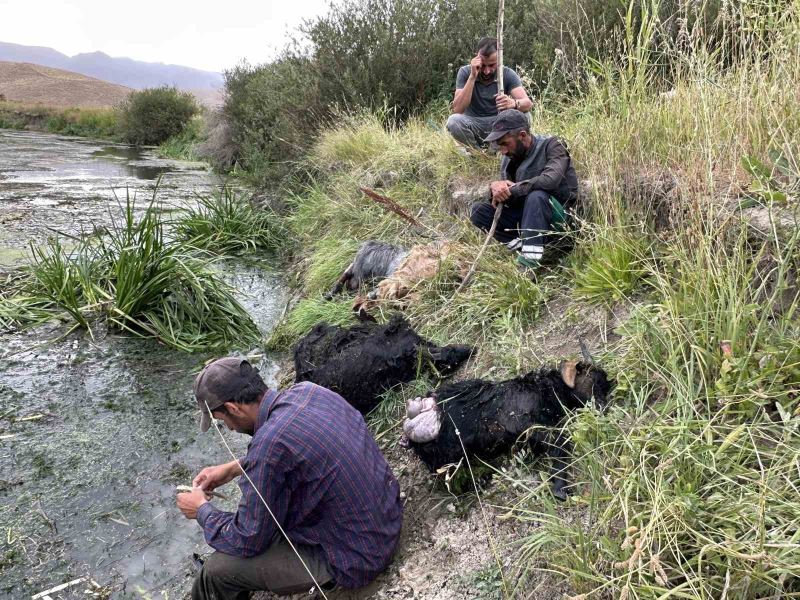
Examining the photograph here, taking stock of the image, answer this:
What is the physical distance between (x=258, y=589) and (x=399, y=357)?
4.82 feet

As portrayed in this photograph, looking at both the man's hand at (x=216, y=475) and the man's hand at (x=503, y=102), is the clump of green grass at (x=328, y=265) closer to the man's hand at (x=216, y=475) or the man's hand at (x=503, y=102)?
the man's hand at (x=503, y=102)

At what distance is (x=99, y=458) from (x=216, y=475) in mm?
1445

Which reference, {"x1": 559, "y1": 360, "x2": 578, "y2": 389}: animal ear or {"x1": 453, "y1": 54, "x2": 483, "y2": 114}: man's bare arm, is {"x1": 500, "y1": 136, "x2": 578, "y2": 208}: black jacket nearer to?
{"x1": 559, "y1": 360, "x2": 578, "y2": 389}: animal ear

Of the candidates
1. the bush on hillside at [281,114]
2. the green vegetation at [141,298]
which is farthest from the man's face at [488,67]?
the bush on hillside at [281,114]

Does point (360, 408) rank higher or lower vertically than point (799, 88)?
lower

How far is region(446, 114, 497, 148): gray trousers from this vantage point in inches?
226

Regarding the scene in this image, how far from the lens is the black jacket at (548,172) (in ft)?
12.6

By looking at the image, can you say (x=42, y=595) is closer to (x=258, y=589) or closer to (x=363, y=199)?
(x=258, y=589)

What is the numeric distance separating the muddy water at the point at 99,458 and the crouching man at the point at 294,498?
60 cm

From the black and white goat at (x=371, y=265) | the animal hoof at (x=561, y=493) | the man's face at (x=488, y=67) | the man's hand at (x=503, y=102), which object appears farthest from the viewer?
the man's face at (x=488, y=67)

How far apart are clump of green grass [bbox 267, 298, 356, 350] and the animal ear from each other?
2286 mm

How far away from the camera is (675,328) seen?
2277 millimetres

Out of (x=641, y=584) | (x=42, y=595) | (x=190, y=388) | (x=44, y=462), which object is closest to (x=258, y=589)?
(x=42, y=595)

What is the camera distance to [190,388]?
4.53m
